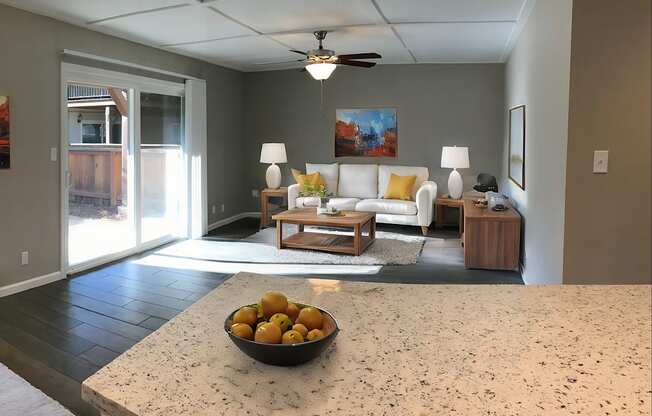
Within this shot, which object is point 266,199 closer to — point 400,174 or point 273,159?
point 273,159

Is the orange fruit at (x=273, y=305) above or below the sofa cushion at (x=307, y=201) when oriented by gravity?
above

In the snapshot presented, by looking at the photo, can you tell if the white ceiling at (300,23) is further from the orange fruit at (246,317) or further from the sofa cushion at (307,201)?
the orange fruit at (246,317)

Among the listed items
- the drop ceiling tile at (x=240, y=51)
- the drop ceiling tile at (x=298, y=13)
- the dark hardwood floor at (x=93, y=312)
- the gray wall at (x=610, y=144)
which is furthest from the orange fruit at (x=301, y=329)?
the drop ceiling tile at (x=240, y=51)

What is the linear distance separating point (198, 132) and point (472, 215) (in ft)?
12.2

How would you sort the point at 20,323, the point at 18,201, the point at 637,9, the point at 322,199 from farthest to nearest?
the point at 322,199
the point at 18,201
the point at 20,323
the point at 637,9

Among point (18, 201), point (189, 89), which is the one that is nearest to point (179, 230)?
point (189, 89)

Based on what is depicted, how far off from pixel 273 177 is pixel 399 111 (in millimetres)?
2109

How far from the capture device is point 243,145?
8102 millimetres

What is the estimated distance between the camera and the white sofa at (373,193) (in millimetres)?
6516

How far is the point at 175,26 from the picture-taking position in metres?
4.73

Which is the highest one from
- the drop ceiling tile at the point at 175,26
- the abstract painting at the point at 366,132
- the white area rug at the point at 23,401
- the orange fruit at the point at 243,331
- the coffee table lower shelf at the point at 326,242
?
the drop ceiling tile at the point at 175,26

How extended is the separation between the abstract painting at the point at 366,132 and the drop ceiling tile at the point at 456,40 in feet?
3.35

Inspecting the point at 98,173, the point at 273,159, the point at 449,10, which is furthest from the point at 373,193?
the point at 98,173

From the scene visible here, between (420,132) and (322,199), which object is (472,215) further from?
(420,132)
